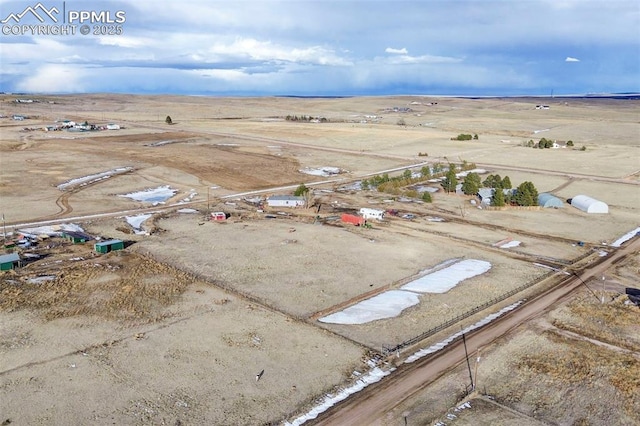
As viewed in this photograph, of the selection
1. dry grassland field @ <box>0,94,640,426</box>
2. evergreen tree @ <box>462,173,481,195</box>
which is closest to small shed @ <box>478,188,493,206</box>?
evergreen tree @ <box>462,173,481,195</box>

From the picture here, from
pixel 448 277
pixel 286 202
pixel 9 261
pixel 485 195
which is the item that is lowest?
pixel 448 277

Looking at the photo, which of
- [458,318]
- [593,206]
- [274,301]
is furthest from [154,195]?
[593,206]

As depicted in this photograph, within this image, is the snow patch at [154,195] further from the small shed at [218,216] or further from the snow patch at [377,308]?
the snow patch at [377,308]

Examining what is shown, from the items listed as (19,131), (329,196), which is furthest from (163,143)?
(329,196)

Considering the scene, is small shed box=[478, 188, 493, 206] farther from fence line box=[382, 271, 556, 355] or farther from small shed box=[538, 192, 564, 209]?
fence line box=[382, 271, 556, 355]

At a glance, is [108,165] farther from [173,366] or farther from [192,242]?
[173,366]

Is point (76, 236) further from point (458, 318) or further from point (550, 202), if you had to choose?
point (550, 202)

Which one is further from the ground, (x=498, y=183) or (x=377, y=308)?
(x=498, y=183)

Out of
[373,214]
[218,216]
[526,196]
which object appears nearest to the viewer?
[218,216]
